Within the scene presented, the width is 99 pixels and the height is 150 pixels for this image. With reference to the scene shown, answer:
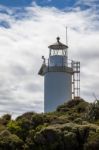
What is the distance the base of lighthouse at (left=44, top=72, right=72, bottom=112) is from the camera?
39.8m

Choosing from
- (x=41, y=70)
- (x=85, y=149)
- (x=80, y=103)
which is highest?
(x=41, y=70)

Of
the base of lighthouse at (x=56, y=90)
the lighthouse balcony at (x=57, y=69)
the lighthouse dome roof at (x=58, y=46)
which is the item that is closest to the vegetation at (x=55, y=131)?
the base of lighthouse at (x=56, y=90)

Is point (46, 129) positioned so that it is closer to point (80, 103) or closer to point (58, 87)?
point (80, 103)

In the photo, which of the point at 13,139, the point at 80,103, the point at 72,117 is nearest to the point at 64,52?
the point at 80,103

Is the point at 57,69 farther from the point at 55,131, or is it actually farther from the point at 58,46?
the point at 55,131

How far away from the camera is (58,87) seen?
3984 cm

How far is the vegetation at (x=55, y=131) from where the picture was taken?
945 inches

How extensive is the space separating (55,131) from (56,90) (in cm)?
1581

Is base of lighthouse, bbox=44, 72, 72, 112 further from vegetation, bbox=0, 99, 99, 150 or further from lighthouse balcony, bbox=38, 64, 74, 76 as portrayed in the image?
vegetation, bbox=0, 99, 99, 150

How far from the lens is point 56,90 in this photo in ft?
131

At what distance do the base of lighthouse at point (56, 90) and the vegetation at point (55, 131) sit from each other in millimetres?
9103

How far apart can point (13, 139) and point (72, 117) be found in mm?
3884

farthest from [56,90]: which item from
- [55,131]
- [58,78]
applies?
[55,131]

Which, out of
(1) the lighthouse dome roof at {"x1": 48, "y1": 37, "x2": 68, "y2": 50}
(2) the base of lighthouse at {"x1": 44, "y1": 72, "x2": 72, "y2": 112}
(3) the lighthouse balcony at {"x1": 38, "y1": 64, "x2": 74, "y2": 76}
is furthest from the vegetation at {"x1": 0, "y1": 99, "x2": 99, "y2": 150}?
(1) the lighthouse dome roof at {"x1": 48, "y1": 37, "x2": 68, "y2": 50}
